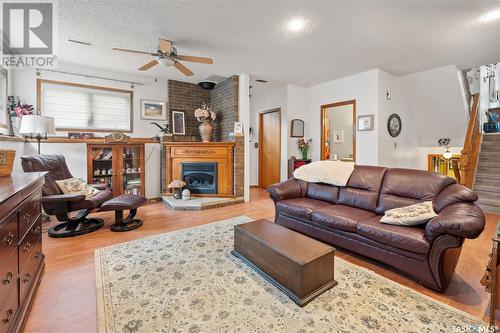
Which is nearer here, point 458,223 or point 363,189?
point 458,223

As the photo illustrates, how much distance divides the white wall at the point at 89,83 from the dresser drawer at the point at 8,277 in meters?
2.57

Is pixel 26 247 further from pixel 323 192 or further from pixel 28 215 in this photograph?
pixel 323 192

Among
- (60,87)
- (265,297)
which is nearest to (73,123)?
(60,87)

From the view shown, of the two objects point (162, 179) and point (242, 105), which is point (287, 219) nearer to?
point (242, 105)

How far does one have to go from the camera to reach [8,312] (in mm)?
1271

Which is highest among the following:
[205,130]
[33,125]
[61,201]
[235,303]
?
[205,130]

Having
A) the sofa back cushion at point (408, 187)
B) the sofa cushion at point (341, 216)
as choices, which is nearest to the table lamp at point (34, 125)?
the sofa cushion at point (341, 216)

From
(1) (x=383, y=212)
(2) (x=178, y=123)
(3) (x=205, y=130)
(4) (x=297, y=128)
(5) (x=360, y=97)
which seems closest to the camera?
(1) (x=383, y=212)

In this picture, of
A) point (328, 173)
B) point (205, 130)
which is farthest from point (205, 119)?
point (328, 173)

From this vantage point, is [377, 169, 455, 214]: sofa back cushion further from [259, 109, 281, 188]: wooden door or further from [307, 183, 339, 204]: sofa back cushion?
[259, 109, 281, 188]: wooden door

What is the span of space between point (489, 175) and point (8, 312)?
275 inches

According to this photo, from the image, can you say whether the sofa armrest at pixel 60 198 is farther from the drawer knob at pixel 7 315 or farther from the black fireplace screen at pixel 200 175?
the black fireplace screen at pixel 200 175

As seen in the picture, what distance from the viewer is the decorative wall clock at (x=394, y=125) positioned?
4770mm

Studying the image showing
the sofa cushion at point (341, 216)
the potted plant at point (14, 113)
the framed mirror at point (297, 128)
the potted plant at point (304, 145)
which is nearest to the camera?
the sofa cushion at point (341, 216)
